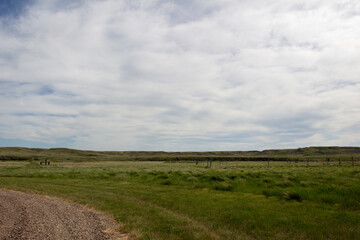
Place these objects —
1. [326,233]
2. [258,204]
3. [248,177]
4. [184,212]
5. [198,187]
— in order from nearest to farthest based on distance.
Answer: [326,233] < [184,212] < [258,204] < [198,187] < [248,177]

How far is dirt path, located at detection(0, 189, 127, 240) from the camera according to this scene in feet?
29.5

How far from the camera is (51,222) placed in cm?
1050

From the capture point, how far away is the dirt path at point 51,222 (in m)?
8.99

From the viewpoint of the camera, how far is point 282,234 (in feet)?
32.6

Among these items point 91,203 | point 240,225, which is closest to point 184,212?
point 240,225

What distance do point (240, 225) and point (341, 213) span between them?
531cm

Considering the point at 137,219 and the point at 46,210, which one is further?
the point at 46,210

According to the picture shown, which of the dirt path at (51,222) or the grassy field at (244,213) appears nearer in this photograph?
the dirt path at (51,222)

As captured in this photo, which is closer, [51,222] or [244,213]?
[51,222]

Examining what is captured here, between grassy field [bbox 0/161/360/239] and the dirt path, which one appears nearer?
the dirt path

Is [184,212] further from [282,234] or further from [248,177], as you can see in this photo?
[248,177]

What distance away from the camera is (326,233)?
32.4 ft

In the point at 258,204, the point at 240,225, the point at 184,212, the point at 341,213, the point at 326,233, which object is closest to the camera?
the point at 326,233

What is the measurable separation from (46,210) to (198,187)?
13.9m
